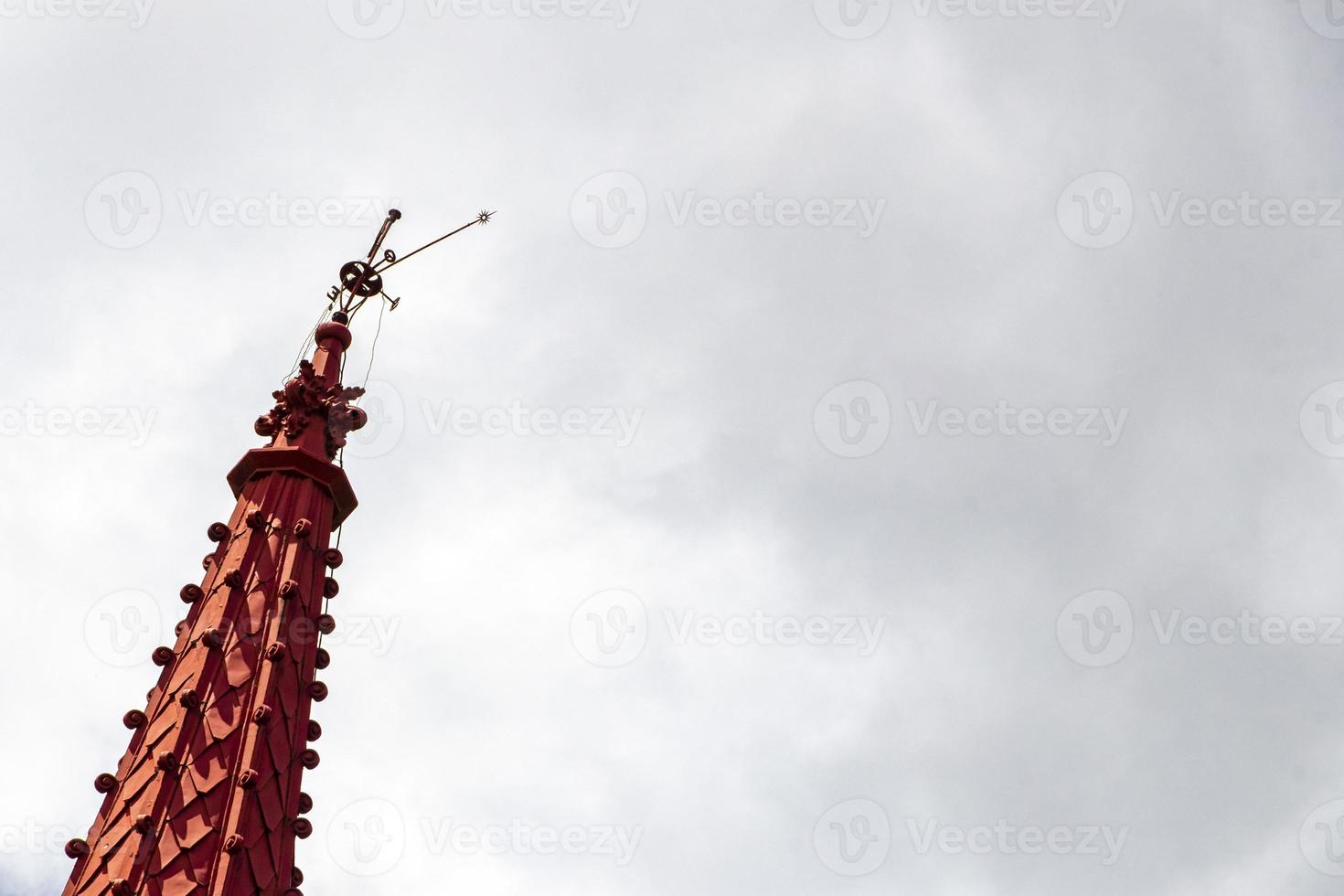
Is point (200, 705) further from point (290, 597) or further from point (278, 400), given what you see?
point (278, 400)

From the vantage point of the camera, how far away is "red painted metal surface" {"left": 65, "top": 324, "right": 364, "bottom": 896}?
48.4 ft

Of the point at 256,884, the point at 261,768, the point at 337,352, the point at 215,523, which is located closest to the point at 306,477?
the point at 215,523

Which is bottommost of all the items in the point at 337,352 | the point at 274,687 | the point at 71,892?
the point at 71,892

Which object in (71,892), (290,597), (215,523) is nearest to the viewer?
(71,892)

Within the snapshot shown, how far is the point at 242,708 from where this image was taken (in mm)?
16109

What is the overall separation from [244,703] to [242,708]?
0.24ft

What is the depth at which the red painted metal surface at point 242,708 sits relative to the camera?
14.7m

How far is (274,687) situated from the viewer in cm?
1638

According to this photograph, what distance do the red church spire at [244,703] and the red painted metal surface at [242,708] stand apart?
0.02m

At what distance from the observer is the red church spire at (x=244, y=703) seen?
48.4 ft

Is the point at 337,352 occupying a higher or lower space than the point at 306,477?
higher

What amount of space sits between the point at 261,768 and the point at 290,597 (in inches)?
88.8

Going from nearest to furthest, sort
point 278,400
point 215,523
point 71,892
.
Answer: point 71,892 < point 215,523 < point 278,400

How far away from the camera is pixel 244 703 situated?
16172 mm
